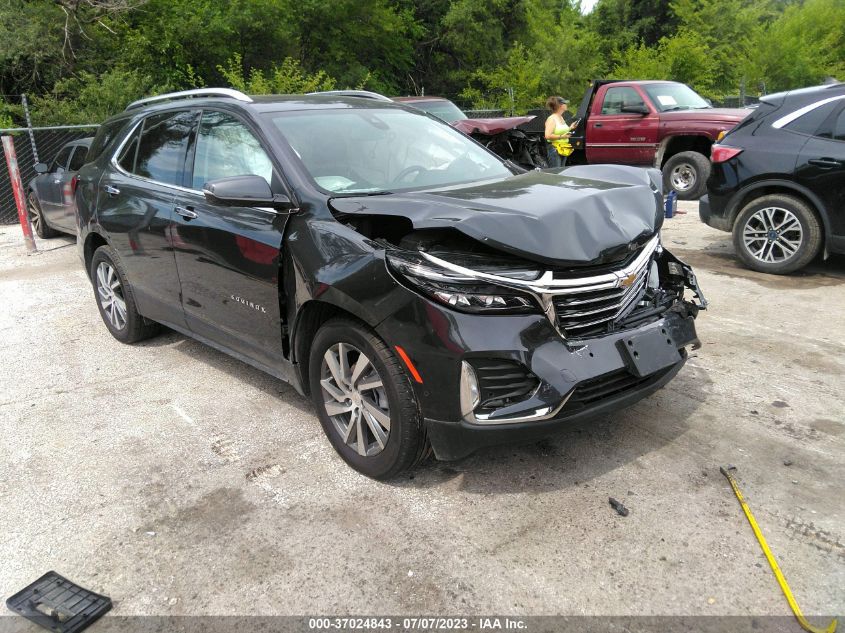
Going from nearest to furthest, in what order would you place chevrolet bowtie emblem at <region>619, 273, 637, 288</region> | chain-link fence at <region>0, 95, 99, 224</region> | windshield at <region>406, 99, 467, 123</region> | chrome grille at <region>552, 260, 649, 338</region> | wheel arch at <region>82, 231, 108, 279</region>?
chrome grille at <region>552, 260, 649, 338</region> → chevrolet bowtie emblem at <region>619, 273, 637, 288</region> → wheel arch at <region>82, 231, 108, 279</region> → chain-link fence at <region>0, 95, 99, 224</region> → windshield at <region>406, 99, 467, 123</region>

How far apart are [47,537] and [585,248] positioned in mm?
2660

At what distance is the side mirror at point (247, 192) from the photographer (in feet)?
11.1

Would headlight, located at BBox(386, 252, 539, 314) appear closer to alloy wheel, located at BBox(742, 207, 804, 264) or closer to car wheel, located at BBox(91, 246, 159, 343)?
car wheel, located at BBox(91, 246, 159, 343)

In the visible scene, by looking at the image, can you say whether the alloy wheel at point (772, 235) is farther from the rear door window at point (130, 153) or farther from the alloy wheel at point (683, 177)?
the rear door window at point (130, 153)

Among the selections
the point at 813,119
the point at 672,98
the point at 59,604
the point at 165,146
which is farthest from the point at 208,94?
the point at 672,98

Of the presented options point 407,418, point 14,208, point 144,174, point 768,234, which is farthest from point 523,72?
point 407,418

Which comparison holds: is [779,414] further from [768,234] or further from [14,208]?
[14,208]

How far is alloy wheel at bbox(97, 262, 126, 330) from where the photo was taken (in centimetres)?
532

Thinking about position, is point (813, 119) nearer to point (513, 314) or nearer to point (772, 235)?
point (772, 235)

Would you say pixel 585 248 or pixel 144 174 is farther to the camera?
pixel 144 174

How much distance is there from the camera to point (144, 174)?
476 centimetres

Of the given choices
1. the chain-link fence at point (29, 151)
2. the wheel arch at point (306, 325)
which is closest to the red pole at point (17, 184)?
the chain-link fence at point (29, 151)

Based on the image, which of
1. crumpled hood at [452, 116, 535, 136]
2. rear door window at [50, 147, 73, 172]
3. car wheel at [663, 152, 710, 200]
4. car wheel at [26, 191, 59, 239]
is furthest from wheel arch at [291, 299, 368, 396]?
car wheel at [663, 152, 710, 200]

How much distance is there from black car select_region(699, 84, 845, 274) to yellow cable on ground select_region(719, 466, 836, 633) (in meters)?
3.97
